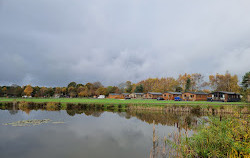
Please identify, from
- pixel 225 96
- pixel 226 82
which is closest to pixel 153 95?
pixel 225 96

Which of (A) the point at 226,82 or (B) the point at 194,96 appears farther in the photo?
(A) the point at 226,82

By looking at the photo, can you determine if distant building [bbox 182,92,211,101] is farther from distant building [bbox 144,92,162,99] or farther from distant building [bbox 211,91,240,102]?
distant building [bbox 144,92,162,99]

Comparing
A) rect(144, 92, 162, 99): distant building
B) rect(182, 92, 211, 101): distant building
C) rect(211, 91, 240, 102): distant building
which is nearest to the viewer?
rect(211, 91, 240, 102): distant building

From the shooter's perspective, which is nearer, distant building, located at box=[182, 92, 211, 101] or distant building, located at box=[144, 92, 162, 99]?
distant building, located at box=[182, 92, 211, 101]

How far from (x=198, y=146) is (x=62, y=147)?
31.4 ft

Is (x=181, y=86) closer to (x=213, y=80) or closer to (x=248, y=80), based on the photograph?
(x=213, y=80)

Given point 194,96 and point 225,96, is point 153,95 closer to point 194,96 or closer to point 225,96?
point 194,96

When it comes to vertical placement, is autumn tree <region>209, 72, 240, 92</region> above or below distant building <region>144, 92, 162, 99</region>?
above

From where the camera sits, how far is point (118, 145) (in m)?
13.1

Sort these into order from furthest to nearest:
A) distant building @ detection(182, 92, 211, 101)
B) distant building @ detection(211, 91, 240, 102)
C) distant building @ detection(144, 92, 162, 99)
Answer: distant building @ detection(144, 92, 162, 99) → distant building @ detection(182, 92, 211, 101) → distant building @ detection(211, 91, 240, 102)

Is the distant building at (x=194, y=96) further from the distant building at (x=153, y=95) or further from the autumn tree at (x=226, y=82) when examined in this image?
the autumn tree at (x=226, y=82)

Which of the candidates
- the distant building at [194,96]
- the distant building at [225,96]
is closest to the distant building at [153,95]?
the distant building at [194,96]

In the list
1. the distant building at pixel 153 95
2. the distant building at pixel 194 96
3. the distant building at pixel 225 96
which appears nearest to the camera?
the distant building at pixel 225 96

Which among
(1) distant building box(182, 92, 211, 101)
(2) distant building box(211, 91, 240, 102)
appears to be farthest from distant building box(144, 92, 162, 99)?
(2) distant building box(211, 91, 240, 102)
